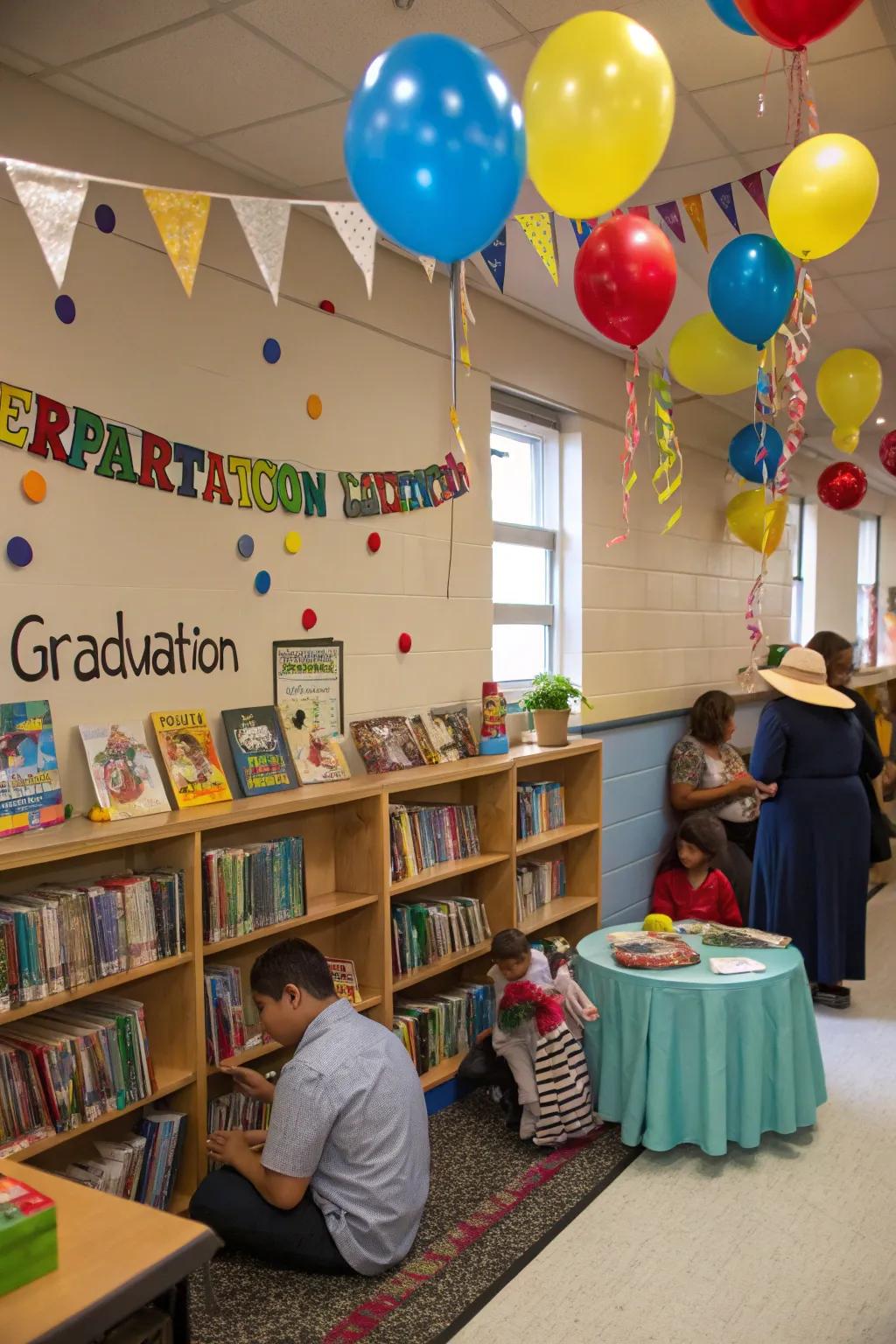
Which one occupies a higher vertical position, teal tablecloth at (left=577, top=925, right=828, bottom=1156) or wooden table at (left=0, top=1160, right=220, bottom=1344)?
wooden table at (left=0, top=1160, right=220, bottom=1344)

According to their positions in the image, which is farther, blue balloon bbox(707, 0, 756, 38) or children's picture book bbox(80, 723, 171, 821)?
children's picture book bbox(80, 723, 171, 821)

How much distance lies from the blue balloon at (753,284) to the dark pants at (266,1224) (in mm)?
2597

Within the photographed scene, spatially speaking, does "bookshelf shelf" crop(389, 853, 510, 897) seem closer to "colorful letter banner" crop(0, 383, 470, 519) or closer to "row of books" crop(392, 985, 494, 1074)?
"row of books" crop(392, 985, 494, 1074)

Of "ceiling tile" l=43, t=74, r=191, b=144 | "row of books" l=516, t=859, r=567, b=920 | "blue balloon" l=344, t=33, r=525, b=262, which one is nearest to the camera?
"blue balloon" l=344, t=33, r=525, b=262

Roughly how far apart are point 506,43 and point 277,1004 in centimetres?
230

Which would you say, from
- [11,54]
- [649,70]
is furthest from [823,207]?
[11,54]

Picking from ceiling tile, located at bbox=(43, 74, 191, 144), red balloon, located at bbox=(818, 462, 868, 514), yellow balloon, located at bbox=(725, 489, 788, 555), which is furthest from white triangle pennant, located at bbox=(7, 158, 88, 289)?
red balloon, located at bbox=(818, 462, 868, 514)

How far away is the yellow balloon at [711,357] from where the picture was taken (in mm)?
3867

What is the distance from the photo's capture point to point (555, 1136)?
322 cm

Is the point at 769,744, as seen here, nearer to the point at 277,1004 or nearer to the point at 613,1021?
the point at 613,1021

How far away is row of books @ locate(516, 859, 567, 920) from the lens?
4117mm

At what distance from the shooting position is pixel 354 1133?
2.47 metres

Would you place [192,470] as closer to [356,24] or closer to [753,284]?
[356,24]

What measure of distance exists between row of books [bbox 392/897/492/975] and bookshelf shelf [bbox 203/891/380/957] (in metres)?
0.21
